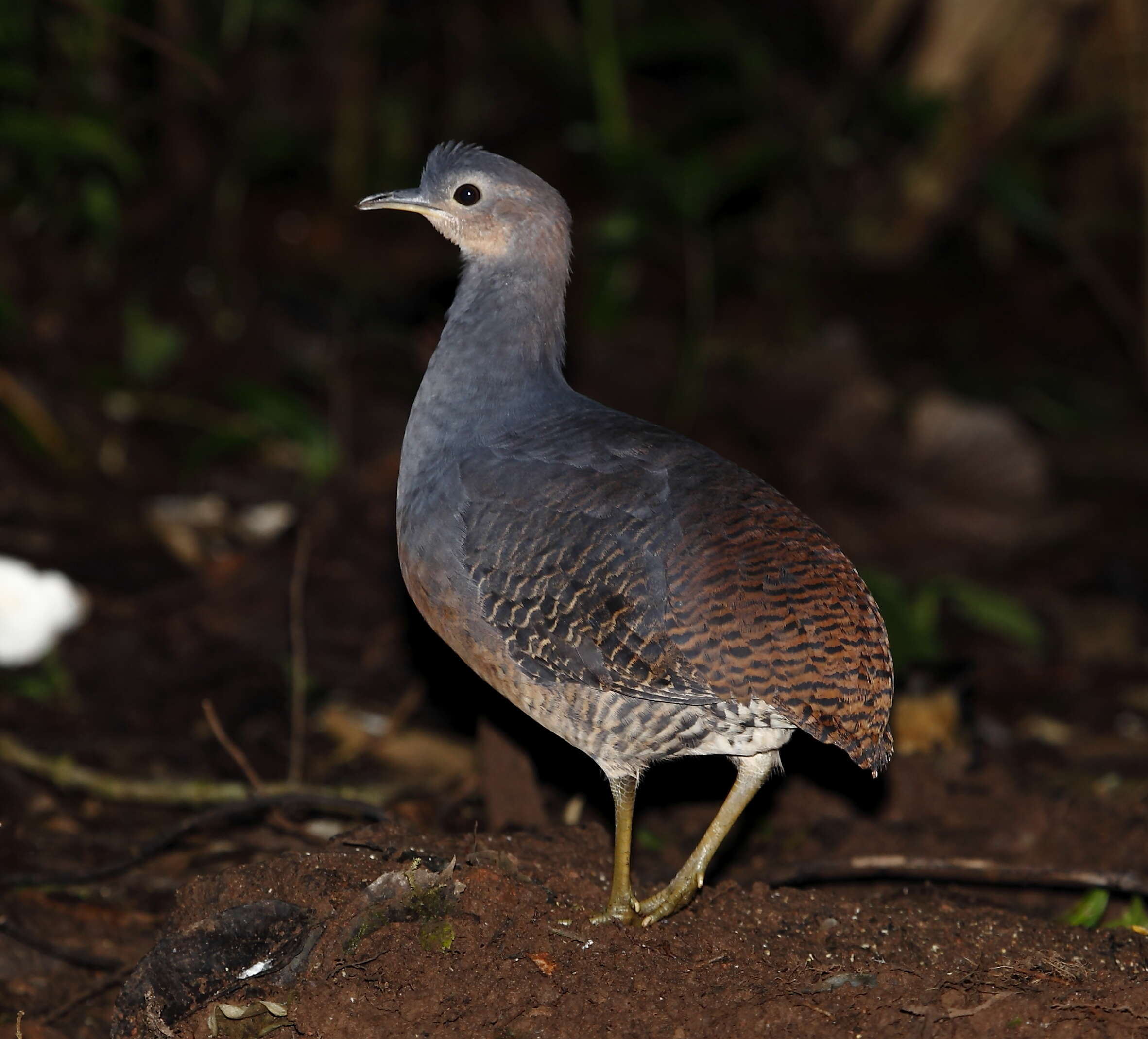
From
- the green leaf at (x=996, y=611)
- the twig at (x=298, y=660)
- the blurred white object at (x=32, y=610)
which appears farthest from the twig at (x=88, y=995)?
the green leaf at (x=996, y=611)

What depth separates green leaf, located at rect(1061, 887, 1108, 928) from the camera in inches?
172

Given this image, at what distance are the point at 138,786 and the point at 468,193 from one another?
2.56m

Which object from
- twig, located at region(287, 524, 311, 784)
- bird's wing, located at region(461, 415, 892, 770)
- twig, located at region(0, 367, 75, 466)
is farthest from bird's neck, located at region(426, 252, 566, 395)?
twig, located at region(0, 367, 75, 466)

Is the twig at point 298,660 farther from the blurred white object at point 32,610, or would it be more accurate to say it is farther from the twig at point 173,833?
the blurred white object at point 32,610

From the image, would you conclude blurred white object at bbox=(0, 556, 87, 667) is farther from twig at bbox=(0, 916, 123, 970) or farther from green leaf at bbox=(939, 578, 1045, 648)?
green leaf at bbox=(939, 578, 1045, 648)

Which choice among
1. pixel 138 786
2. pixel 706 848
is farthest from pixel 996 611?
pixel 138 786

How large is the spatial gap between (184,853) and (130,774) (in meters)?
0.69

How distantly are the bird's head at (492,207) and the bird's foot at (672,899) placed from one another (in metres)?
1.90

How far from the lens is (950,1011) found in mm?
3227

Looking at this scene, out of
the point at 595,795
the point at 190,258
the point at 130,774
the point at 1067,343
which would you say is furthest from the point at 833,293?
the point at 130,774

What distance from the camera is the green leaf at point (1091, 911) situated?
4.37m

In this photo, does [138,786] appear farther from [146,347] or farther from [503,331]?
[146,347]

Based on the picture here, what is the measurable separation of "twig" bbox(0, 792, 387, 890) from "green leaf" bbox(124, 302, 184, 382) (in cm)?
418

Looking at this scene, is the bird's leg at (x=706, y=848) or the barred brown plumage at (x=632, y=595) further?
the bird's leg at (x=706, y=848)
